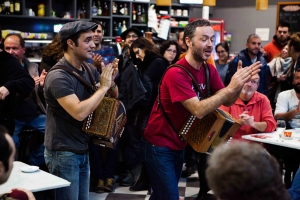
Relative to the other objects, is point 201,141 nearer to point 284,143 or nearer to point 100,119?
point 100,119

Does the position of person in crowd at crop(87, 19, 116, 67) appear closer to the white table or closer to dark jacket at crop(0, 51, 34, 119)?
dark jacket at crop(0, 51, 34, 119)

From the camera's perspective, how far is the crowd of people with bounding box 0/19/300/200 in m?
1.75

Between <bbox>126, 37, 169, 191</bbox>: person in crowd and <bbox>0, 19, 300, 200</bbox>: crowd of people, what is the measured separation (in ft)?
0.03

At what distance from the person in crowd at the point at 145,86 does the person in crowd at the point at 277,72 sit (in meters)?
1.87

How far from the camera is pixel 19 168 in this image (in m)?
3.12

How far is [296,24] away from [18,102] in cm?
710

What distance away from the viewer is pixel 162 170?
9.70 feet

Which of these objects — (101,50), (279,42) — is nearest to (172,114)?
(101,50)

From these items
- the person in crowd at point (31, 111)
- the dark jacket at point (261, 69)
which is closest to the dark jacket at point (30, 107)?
the person in crowd at point (31, 111)

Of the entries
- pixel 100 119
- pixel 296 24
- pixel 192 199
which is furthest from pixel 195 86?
pixel 296 24

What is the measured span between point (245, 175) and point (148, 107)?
3.56 m

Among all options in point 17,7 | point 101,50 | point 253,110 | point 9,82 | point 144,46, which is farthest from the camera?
point 17,7

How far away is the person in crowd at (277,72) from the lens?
6.15 metres

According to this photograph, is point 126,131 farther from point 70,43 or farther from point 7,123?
point 70,43
